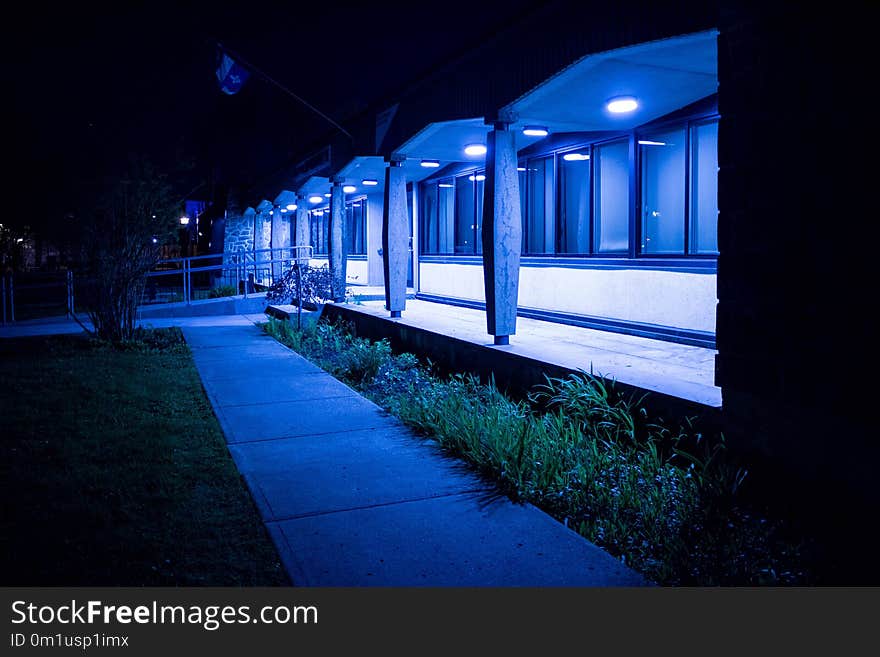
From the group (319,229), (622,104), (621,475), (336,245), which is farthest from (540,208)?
(319,229)

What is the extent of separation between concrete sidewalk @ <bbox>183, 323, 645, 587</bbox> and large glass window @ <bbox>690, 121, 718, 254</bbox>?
176 inches

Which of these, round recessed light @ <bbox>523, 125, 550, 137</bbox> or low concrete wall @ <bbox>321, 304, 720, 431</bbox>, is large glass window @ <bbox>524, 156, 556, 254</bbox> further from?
low concrete wall @ <bbox>321, 304, 720, 431</bbox>

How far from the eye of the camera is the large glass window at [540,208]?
12.3 meters

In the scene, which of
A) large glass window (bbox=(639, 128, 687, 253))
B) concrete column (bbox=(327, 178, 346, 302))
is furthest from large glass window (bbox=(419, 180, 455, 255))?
large glass window (bbox=(639, 128, 687, 253))

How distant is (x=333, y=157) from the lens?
16.2 meters

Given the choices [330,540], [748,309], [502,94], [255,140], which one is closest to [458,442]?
[330,540]

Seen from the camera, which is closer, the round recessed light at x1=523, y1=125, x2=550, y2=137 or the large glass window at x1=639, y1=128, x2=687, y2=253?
the large glass window at x1=639, y1=128, x2=687, y2=253

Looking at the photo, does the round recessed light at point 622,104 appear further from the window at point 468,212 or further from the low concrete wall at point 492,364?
the window at point 468,212

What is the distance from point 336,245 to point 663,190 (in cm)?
796

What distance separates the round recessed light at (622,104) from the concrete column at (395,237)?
4428 mm

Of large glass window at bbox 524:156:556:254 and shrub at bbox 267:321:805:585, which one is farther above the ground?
large glass window at bbox 524:156:556:254

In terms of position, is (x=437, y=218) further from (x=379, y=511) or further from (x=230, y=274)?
(x=230, y=274)

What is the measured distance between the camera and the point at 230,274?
96.5 feet

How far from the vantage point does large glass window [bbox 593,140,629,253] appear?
10.5 metres
